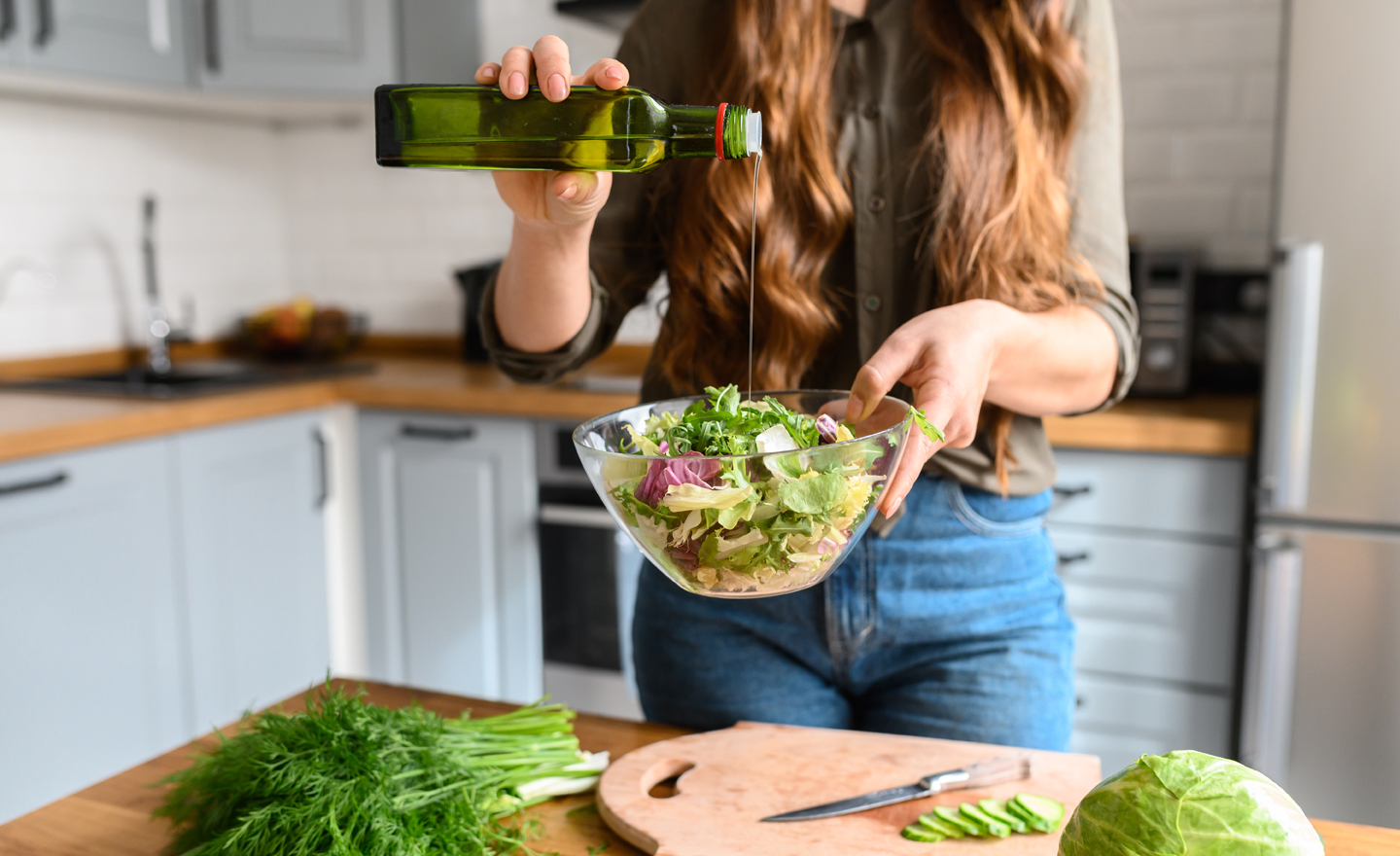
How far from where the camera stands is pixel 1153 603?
1.94m

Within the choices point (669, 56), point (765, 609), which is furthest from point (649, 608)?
point (669, 56)

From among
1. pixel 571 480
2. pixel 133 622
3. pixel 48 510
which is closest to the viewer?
pixel 48 510

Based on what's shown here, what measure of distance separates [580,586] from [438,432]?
1.49ft

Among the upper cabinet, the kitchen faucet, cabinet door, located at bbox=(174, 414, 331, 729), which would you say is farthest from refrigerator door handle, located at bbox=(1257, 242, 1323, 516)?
the kitchen faucet

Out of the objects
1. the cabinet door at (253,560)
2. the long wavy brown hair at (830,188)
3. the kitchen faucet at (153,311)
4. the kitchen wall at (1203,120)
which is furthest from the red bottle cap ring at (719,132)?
the kitchen faucet at (153,311)

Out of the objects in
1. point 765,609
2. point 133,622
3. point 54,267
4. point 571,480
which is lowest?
point 133,622

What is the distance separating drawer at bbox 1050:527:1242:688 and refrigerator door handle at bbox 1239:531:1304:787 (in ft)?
0.16

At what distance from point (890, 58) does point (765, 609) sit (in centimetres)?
52

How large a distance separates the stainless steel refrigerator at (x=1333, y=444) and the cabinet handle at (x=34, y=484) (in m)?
2.01

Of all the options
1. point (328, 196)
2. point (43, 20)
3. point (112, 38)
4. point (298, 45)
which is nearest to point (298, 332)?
point (328, 196)

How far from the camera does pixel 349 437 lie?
2.54 m

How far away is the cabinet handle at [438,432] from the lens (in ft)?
7.88

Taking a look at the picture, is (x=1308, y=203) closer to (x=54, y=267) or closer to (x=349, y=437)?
(x=349, y=437)

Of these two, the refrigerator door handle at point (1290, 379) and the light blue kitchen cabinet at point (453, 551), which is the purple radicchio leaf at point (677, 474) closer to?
the refrigerator door handle at point (1290, 379)
